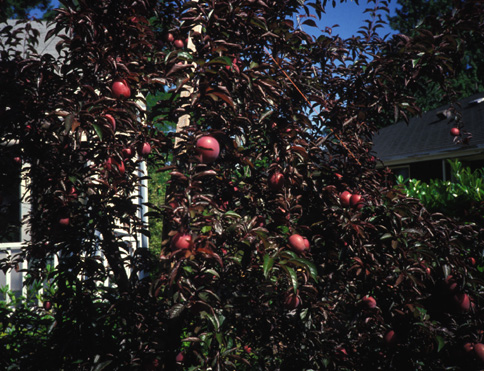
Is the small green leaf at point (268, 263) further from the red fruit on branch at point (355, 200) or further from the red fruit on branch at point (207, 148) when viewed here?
the red fruit on branch at point (355, 200)

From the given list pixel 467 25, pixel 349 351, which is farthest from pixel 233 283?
pixel 467 25

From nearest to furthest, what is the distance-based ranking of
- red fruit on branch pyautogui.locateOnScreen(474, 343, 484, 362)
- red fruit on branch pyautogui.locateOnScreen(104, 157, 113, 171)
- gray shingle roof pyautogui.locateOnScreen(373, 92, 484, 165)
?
red fruit on branch pyautogui.locateOnScreen(104, 157, 113, 171), red fruit on branch pyautogui.locateOnScreen(474, 343, 484, 362), gray shingle roof pyautogui.locateOnScreen(373, 92, 484, 165)

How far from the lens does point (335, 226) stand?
1970 mm

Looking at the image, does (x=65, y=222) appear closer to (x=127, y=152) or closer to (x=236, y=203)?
(x=127, y=152)

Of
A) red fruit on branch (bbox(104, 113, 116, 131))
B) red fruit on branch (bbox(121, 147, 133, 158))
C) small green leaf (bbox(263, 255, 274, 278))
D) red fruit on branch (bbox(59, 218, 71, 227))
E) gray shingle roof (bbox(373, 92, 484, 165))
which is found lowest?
small green leaf (bbox(263, 255, 274, 278))

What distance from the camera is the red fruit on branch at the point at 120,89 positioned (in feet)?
5.79

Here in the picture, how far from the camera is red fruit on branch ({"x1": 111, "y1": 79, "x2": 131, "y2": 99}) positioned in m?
1.77

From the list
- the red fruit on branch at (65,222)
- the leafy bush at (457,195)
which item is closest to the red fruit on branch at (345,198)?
the red fruit on branch at (65,222)

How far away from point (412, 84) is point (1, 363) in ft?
9.86

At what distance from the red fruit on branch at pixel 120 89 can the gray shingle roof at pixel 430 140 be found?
1168 centimetres

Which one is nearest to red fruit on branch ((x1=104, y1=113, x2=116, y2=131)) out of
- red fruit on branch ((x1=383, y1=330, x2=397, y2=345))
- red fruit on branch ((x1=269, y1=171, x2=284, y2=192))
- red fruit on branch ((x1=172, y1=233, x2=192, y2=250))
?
red fruit on branch ((x1=172, y1=233, x2=192, y2=250))

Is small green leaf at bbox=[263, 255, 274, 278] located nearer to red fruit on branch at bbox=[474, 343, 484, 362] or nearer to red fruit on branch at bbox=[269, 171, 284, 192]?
red fruit on branch at bbox=[269, 171, 284, 192]

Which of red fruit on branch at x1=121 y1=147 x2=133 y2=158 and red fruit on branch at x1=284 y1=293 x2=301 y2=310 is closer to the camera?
red fruit on branch at x1=284 y1=293 x2=301 y2=310

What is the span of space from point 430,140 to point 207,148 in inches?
617
